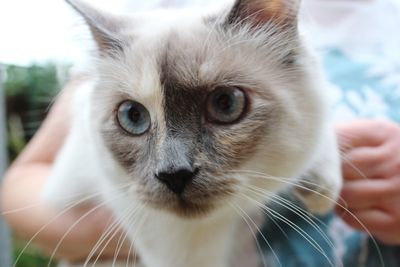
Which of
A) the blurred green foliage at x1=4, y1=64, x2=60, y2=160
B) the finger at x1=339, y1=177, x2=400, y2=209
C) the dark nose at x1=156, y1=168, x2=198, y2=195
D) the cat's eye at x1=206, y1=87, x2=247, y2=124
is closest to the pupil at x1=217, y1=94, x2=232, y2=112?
the cat's eye at x1=206, y1=87, x2=247, y2=124

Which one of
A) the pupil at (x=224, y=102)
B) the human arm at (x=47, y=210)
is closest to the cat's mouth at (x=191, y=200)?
the pupil at (x=224, y=102)

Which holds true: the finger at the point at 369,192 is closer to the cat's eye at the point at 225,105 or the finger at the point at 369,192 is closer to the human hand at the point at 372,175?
the human hand at the point at 372,175

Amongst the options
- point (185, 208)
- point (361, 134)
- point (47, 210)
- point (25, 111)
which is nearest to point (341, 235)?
point (361, 134)

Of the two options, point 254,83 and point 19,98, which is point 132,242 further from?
point 19,98

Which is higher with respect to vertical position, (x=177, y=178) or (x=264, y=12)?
(x=264, y=12)

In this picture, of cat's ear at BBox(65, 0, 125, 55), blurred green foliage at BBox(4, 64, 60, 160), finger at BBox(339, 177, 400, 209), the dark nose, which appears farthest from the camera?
blurred green foliage at BBox(4, 64, 60, 160)

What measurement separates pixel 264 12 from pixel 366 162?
1.09 ft

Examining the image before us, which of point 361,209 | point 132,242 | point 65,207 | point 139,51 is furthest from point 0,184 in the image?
point 361,209

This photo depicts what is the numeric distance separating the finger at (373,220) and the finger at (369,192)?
0.01 m

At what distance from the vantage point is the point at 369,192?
89cm

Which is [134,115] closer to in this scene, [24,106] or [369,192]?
[369,192]

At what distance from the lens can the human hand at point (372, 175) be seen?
2.97 ft

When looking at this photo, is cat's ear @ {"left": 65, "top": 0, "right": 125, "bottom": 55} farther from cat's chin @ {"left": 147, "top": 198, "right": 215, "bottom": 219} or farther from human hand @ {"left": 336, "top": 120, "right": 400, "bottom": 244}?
human hand @ {"left": 336, "top": 120, "right": 400, "bottom": 244}

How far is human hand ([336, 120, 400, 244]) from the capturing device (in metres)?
0.91
